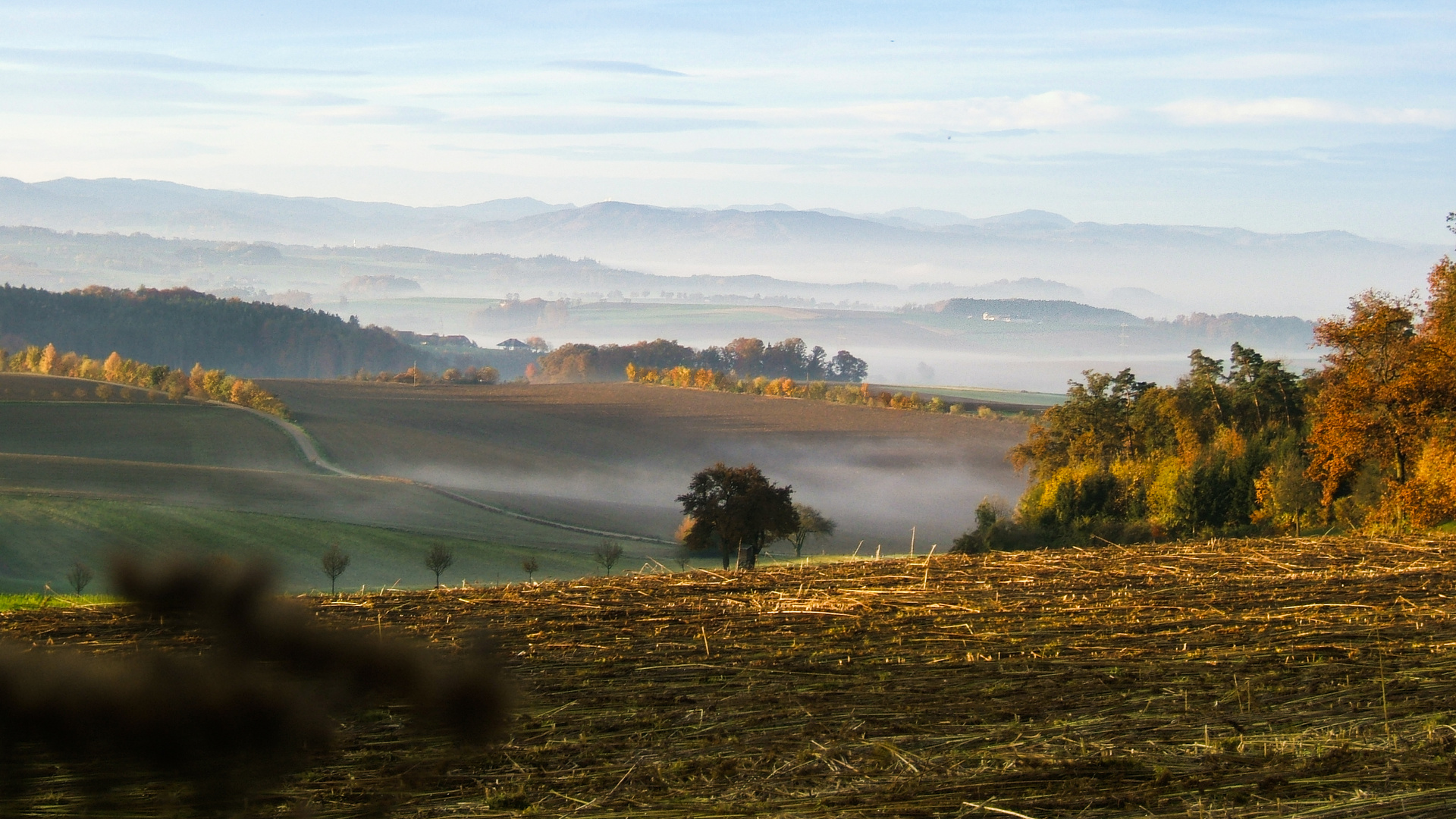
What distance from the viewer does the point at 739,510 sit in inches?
1467

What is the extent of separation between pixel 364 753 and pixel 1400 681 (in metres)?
5.77

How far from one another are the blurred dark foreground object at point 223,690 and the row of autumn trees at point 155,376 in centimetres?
9490

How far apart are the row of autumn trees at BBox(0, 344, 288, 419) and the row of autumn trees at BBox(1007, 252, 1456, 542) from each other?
65.8m

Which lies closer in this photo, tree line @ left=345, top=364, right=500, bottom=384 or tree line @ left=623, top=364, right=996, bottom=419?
tree line @ left=623, top=364, right=996, bottom=419

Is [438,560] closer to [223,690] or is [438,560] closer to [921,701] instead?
[921,701]

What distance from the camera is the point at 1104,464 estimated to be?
51188mm

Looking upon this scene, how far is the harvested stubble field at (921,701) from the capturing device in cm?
459

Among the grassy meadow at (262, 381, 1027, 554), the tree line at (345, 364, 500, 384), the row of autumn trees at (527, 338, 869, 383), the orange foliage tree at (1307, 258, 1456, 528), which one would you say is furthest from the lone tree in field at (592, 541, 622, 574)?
the row of autumn trees at (527, 338, 869, 383)

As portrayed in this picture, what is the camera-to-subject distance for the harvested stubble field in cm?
459

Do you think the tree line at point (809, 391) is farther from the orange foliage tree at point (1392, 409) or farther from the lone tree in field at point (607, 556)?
the orange foliage tree at point (1392, 409)

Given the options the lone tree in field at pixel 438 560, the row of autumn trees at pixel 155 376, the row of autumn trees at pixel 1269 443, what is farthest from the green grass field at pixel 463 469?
the row of autumn trees at pixel 1269 443

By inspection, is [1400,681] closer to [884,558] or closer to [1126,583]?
[1126,583]

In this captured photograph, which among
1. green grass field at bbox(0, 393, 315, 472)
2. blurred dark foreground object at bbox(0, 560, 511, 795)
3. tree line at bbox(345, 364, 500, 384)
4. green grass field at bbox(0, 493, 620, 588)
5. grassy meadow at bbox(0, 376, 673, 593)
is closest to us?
blurred dark foreground object at bbox(0, 560, 511, 795)

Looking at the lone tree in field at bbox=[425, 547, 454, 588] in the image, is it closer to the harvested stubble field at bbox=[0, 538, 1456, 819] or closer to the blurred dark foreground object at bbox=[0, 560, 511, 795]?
the harvested stubble field at bbox=[0, 538, 1456, 819]
